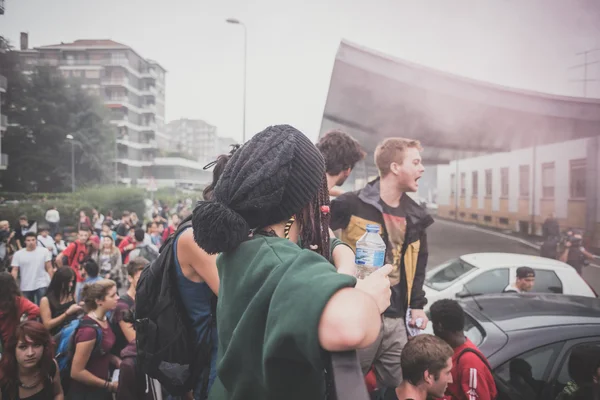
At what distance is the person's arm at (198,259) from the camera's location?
150cm

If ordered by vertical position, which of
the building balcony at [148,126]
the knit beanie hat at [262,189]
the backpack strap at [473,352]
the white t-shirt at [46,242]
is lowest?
the backpack strap at [473,352]

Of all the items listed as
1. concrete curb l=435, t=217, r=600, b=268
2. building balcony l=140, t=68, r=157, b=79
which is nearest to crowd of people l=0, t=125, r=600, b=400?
concrete curb l=435, t=217, r=600, b=268

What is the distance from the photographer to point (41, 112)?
7.23 meters

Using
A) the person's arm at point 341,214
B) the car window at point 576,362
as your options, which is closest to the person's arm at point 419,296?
the person's arm at point 341,214

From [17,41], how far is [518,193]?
7.61 meters

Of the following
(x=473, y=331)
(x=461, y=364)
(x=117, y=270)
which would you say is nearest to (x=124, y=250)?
(x=117, y=270)

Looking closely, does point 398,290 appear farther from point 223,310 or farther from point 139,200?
point 139,200

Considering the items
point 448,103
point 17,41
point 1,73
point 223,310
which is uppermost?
point 17,41

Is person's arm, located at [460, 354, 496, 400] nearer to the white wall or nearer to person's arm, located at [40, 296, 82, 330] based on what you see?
the white wall

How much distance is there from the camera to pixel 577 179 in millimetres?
4223

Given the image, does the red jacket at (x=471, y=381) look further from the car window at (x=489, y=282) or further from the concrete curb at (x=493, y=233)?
the concrete curb at (x=493, y=233)

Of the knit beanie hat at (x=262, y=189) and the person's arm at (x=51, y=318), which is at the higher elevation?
the knit beanie hat at (x=262, y=189)

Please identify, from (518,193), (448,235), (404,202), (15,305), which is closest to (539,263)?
(518,193)

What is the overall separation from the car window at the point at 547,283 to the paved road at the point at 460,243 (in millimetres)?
766
